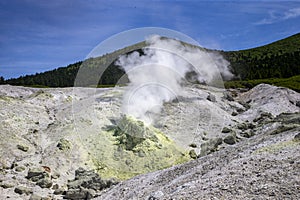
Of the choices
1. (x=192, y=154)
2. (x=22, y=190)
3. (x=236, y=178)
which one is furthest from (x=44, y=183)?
(x=236, y=178)

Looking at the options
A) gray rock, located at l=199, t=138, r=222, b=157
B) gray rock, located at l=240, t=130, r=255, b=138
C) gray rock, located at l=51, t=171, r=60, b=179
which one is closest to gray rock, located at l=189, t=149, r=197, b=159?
gray rock, located at l=199, t=138, r=222, b=157

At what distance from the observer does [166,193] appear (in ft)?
48.9

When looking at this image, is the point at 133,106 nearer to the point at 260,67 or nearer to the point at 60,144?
the point at 60,144

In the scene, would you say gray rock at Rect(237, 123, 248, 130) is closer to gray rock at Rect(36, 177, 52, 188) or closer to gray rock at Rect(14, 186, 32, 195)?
gray rock at Rect(36, 177, 52, 188)

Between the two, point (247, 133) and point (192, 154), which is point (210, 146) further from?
point (247, 133)

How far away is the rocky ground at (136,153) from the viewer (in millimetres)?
13820

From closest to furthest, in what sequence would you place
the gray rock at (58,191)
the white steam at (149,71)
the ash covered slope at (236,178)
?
the ash covered slope at (236,178) < the gray rock at (58,191) < the white steam at (149,71)

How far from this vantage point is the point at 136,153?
26.8 m

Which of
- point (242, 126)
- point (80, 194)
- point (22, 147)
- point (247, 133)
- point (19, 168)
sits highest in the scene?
point (242, 126)

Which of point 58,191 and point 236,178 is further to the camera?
point 58,191

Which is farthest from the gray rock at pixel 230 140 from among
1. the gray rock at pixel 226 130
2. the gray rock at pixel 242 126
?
the gray rock at pixel 242 126

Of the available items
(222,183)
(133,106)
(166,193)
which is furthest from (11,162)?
(222,183)

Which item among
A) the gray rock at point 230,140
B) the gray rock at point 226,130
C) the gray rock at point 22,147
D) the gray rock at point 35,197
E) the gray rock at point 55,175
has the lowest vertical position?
the gray rock at point 35,197

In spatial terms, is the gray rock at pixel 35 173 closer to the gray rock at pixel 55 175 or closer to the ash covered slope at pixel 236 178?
the gray rock at pixel 55 175
